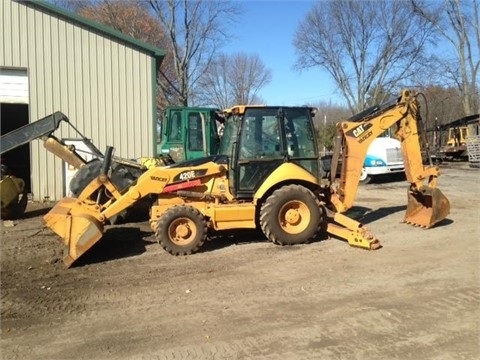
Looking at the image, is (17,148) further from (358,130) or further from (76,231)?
(358,130)

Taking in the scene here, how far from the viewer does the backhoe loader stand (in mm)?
8141

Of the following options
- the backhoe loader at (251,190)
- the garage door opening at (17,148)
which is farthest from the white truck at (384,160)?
the garage door opening at (17,148)

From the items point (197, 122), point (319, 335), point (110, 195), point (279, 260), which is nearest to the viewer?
point (319, 335)

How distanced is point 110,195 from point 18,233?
9.32 feet

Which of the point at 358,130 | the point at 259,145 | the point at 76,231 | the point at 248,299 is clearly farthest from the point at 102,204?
the point at 358,130

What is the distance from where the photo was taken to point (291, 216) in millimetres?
8477

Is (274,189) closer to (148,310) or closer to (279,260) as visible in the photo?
(279,260)

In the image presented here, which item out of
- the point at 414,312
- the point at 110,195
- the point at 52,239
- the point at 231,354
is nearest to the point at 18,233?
the point at 52,239

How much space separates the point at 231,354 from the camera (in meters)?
4.34

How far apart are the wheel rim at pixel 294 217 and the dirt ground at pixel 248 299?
0.36 meters

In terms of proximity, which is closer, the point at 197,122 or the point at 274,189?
the point at 274,189

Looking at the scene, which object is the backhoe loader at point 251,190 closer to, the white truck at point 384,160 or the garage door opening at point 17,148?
the white truck at point 384,160

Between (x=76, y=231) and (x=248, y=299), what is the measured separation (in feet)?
10.3

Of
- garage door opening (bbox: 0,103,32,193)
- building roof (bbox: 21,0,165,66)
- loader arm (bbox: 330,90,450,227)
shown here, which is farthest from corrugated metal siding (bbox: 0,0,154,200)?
loader arm (bbox: 330,90,450,227)
